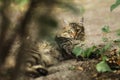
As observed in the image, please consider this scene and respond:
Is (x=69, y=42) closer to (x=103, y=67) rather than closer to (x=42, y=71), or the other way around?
Result: (x=42, y=71)

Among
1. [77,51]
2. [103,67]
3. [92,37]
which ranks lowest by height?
[103,67]

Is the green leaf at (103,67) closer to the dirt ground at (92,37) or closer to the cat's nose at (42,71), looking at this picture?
the dirt ground at (92,37)

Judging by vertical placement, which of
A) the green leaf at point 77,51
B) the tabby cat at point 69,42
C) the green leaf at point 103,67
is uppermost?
the tabby cat at point 69,42

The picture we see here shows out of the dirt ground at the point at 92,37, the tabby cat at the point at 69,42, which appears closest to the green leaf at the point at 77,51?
the dirt ground at the point at 92,37

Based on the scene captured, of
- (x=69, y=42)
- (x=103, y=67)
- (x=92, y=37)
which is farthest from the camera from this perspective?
(x=92, y=37)

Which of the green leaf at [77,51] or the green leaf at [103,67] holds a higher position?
the green leaf at [77,51]

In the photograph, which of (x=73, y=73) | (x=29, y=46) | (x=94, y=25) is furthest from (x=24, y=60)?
(x=94, y=25)

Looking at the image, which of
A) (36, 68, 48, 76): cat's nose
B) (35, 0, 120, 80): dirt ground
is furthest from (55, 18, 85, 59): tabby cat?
(36, 68, 48, 76): cat's nose

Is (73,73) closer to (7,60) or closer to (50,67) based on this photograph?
(50,67)

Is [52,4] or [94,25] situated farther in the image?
[94,25]

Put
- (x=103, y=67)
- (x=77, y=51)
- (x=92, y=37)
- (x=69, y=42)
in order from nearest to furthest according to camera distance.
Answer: (x=103, y=67)
(x=77, y=51)
(x=69, y=42)
(x=92, y=37)

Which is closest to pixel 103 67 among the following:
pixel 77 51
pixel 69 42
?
pixel 77 51
